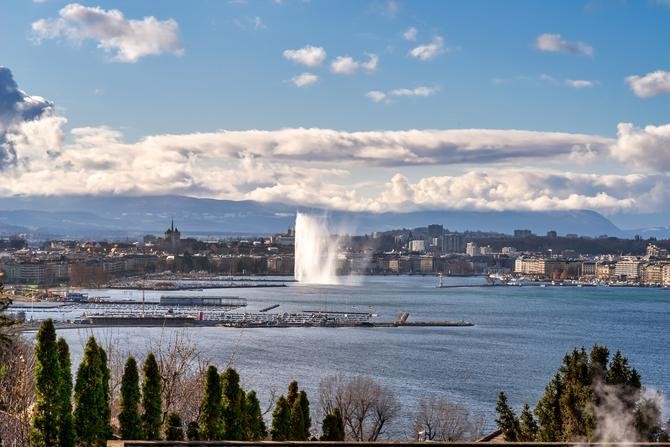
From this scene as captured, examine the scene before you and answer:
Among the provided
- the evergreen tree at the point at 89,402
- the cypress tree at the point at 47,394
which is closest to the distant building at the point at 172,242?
the evergreen tree at the point at 89,402

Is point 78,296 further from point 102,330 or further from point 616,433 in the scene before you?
point 616,433

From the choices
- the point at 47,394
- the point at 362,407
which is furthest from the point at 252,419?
the point at 362,407

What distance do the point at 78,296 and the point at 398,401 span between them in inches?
1705

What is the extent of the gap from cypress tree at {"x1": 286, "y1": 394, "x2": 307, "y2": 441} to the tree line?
3036 mm

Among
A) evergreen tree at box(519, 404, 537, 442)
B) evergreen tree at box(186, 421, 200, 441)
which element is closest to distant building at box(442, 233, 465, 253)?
evergreen tree at box(519, 404, 537, 442)

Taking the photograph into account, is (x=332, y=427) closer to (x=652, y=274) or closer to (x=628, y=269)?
(x=652, y=274)

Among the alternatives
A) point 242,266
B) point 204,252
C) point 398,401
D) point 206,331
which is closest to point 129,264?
point 242,266

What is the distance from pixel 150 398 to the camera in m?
11.7

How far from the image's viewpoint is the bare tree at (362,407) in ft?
61.7

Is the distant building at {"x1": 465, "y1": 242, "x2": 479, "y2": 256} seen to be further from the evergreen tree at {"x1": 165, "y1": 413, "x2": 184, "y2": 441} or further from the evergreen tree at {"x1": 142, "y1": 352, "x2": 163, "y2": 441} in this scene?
the evergreen tree at {"x1": 165, "y1": 413, "x2": 184, "y2": 441}

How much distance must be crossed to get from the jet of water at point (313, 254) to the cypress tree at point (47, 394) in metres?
87.9

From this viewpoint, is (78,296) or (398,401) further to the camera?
(78,296)

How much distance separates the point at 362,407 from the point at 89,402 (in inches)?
374

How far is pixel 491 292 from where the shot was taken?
8300 cm
